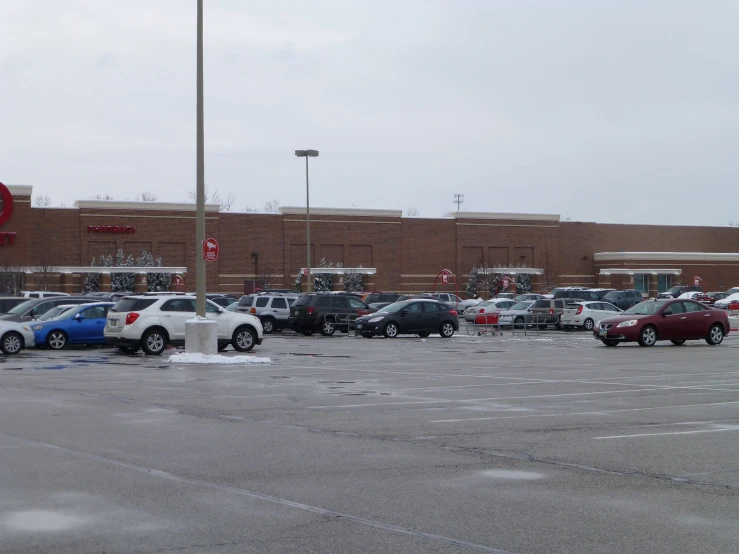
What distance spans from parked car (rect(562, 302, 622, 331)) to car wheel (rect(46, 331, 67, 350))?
2449 cm

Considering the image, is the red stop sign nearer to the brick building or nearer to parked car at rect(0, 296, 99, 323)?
parked car at rect(0, 296, 99, 323)

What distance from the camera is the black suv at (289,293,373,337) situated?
136 feet

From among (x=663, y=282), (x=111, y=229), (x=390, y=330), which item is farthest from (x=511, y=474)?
(x=663, y=282)

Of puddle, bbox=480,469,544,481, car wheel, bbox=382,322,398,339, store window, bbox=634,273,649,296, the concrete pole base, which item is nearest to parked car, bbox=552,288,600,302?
car wheel, bbox=382,322,398,339

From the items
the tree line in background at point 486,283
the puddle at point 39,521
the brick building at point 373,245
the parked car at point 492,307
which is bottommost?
the puddle at point 39,521

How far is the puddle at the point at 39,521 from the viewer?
23.2ft

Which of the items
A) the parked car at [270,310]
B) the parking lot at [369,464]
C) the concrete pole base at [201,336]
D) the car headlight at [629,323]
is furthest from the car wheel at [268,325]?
the parking lot at [369,464]

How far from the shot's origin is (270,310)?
43.6 meters

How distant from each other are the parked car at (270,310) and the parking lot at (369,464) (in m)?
23.3

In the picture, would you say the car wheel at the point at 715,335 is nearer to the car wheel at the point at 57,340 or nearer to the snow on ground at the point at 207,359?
the snow on ground at the point at 207,359

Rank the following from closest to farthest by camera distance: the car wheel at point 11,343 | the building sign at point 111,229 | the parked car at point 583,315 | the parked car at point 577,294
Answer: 1. the car wheel at point 11,343
2. the parked car at point 583,315
3. the parked car at point 577,294
4. the building sign at point 111,229

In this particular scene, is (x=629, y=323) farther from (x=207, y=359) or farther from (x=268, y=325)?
(x=268, y=325)

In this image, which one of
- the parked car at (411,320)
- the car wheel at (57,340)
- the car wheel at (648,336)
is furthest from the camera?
the parked car at (411,320)

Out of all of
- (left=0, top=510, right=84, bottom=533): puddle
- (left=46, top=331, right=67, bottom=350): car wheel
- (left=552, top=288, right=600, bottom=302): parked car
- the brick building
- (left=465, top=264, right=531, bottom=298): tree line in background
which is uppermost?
the brick building
